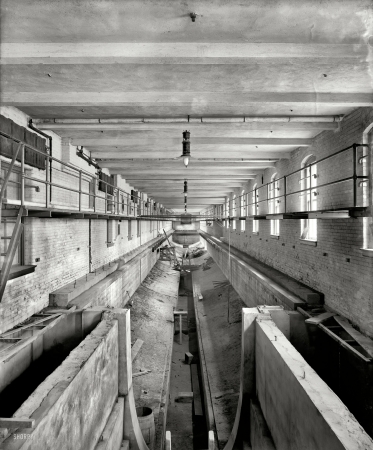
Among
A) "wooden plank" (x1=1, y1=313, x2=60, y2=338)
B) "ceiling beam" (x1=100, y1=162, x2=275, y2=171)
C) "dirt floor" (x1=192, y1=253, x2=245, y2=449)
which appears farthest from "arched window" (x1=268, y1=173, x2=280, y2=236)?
"wooden plank" (x1=1, y1=313, x2=60, y2=338)

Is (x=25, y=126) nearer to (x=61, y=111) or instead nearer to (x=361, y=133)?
(x=61, y=111)

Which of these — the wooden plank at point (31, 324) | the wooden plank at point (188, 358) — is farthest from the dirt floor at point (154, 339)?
the wooden plank at point (31, 324)

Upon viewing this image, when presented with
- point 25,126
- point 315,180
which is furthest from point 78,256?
point 315,180

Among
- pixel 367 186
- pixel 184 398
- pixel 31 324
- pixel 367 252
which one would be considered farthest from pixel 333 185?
pixel 184 398

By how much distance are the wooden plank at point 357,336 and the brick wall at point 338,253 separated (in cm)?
13

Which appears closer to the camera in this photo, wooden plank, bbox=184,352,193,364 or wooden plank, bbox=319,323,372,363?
wooden plank, bbox=319,323,372,363

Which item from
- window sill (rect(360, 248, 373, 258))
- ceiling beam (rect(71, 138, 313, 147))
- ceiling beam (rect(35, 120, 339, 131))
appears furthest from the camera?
ceiling beam (rect(71, 138, 313, 147))

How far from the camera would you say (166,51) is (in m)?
3.89

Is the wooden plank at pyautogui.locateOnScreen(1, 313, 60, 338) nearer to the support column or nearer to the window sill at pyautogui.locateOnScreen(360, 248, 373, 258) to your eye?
the support column

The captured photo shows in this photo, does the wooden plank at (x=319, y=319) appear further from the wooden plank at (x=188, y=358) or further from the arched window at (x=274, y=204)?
the wooden plank at (x=188, y=358)

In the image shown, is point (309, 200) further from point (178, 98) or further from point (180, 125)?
point (178, 98)

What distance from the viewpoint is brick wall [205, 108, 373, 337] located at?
18.4 feet

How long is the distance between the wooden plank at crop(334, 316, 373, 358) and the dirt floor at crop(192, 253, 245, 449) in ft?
11.4

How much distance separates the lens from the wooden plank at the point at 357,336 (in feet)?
16.1
